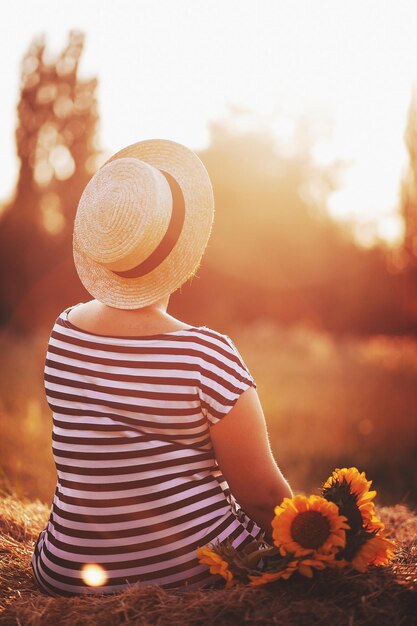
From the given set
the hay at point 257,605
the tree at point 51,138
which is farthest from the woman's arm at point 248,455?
the tree at point 51,138

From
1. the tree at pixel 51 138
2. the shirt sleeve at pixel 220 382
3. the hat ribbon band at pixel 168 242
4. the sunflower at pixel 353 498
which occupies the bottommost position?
the sunflower at pixel 353 498

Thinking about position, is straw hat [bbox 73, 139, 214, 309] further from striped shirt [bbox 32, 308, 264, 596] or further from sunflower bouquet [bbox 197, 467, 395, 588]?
sunflower bouquet [bbox 197, 467, 395, 588]

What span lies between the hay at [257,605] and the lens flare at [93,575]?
5cm

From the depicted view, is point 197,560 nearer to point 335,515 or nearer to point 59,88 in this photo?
point 335,515

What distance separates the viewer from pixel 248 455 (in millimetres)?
1875

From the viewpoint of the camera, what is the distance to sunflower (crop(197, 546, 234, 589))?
1.79 metres

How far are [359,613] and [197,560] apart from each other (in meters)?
0.49

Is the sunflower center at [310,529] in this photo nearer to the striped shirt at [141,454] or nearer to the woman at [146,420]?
the woman at [146,420]

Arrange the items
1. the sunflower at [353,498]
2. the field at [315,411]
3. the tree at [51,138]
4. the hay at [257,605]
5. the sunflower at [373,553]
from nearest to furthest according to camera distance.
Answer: the hay at [257,605]
the sunflower at [373,553]
the sunflower at [353,498]
the field at [315,411]
the tree at [51,138]

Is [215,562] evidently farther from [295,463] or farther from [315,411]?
[315,411]

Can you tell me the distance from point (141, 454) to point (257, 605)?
0.50 meters

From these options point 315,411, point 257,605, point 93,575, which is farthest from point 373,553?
point 315,411

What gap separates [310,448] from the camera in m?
7.26

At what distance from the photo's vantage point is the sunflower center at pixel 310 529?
5.72ft
